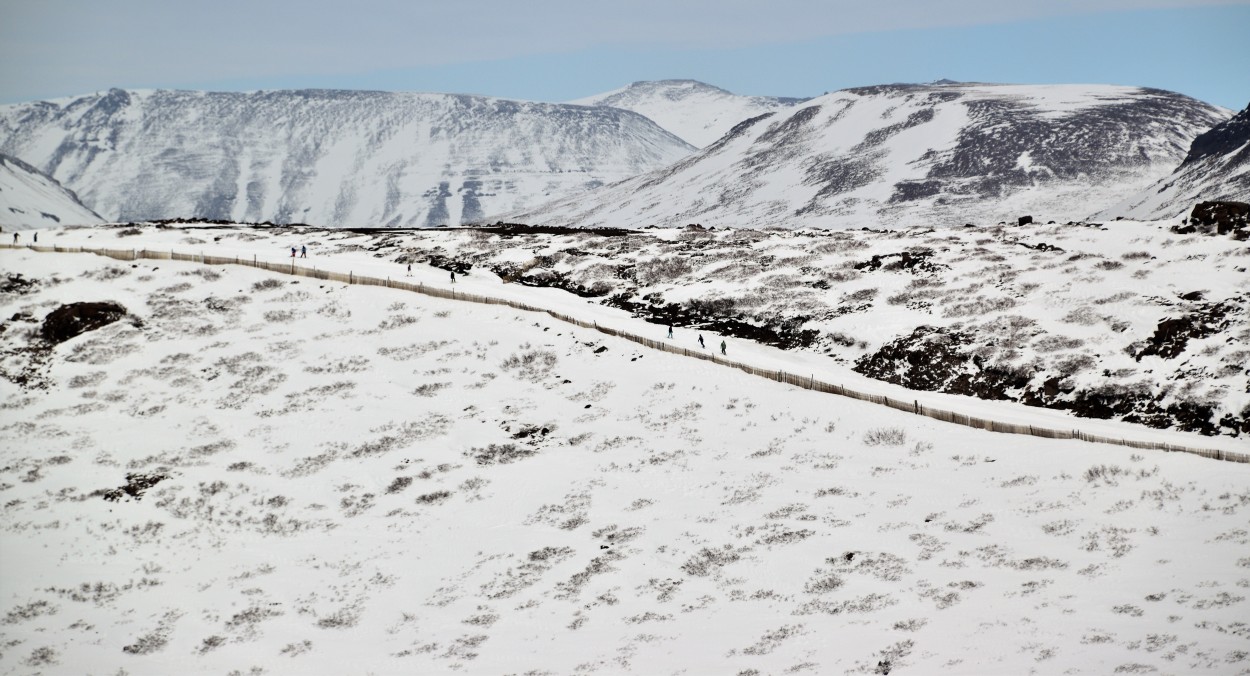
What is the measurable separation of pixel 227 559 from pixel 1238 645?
31.1 m

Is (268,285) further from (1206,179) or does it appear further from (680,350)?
(1206,179)

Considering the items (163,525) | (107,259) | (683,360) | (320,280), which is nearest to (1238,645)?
(683,360)

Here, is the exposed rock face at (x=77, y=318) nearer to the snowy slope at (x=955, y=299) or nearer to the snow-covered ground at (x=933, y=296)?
the snow-covered ground at (x=933, y=296)

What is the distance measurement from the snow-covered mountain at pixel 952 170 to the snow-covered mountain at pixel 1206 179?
30.5ft

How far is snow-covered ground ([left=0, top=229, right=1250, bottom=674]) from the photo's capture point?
2594 cm

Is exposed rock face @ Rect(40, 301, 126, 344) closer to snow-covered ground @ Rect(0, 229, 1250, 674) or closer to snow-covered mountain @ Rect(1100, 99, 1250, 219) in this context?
snow-covered ground @ Rect(0, 229, 1250, 674)

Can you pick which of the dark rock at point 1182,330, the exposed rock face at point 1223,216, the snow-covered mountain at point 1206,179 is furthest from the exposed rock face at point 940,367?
the snow-covered mountain at point 1206,179

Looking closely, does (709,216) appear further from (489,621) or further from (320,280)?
(489,621)

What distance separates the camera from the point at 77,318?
55.3m

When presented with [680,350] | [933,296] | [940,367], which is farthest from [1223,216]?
[680,350]

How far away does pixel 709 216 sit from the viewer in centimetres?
17025

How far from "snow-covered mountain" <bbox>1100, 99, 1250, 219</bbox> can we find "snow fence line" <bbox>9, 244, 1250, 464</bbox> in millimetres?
77193

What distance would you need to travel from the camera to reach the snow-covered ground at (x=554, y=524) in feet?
85.1

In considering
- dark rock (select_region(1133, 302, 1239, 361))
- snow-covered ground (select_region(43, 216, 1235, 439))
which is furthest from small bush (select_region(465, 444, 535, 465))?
dark rock (select_region(1133, 302, 1239, 361))
